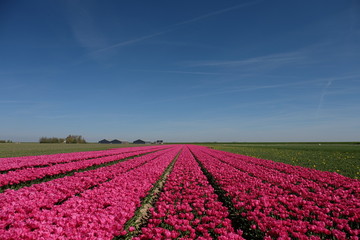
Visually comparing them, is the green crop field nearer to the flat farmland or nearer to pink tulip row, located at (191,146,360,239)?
pink tulip row, located at (191,146,360,239)

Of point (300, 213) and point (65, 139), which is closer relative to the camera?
point (300, 213)

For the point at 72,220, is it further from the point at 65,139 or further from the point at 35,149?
the point at 65,139

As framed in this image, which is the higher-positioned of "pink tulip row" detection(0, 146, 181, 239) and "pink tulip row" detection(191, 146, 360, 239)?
"pink tulip row" detection(0, 146, 181, 239)

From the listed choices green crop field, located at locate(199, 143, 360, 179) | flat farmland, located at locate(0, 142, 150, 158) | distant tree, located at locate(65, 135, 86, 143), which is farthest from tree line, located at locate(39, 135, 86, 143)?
green crop field, located at locate(199, 143, 360, 179)

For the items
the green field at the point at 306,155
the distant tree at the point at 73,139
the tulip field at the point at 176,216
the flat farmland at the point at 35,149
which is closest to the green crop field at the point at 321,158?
the green field at the point at 306,155

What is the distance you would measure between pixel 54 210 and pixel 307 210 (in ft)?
19.6

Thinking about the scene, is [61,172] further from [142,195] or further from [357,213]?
[357,213]

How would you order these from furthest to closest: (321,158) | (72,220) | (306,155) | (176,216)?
(306,155)
(321,158)
(176,216)
(72,220)

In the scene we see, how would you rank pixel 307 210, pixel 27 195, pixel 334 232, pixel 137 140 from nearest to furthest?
pixel 334 232, pixel 307 210, pixel 27 195, pixel 137 140

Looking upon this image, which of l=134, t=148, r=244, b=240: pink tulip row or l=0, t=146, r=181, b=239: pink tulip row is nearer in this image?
l=0, t=146, r=181, b=239: pink tulip row

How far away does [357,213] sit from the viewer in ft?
15.3

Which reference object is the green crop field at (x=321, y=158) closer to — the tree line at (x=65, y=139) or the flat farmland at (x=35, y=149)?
the flat farmland at (x=35, y=149)

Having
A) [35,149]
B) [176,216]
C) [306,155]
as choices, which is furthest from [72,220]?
[35,149]

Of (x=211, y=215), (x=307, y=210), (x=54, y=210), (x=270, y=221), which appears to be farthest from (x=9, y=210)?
(x=307, y=210)
